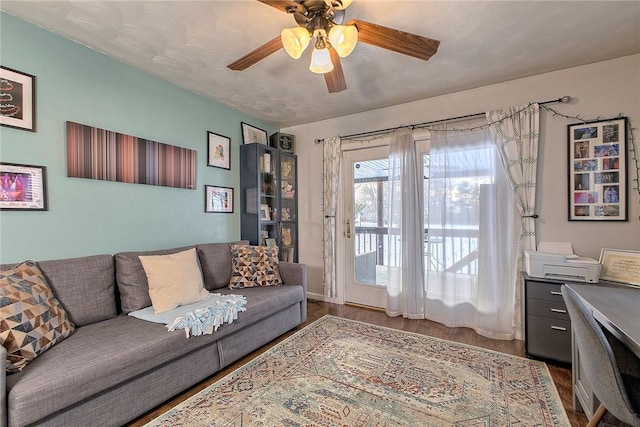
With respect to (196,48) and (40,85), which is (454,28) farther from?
(40,85)

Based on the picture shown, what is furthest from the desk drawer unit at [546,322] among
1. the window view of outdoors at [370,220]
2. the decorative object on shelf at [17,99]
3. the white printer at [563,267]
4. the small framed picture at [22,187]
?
the decorative object on shelf at [17,99]

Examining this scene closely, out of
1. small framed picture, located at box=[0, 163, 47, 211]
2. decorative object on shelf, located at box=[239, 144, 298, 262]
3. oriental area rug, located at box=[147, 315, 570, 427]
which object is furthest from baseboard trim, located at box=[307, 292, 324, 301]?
small framed picture, located at box=[0, 163, 47, 211]

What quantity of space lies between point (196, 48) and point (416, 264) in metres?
2.96

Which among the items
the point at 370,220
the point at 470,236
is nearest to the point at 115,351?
the point at 370,220

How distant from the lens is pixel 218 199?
10.7 feet

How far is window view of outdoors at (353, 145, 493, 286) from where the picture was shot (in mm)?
2871

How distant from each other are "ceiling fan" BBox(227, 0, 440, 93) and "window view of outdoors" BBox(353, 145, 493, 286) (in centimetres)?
156

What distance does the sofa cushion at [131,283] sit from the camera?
210cm

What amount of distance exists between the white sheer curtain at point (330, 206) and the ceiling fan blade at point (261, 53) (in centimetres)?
195

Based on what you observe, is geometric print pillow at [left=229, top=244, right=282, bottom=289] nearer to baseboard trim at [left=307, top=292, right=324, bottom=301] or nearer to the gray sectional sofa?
the gray sectional sofa

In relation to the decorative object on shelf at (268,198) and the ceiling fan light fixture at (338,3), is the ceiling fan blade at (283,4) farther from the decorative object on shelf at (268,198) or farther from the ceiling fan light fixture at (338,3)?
the decorative object on shelf at (268,198)

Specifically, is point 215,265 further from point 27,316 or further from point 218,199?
point 27,316

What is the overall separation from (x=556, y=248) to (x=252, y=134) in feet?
11.6

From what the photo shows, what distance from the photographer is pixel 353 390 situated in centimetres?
188
